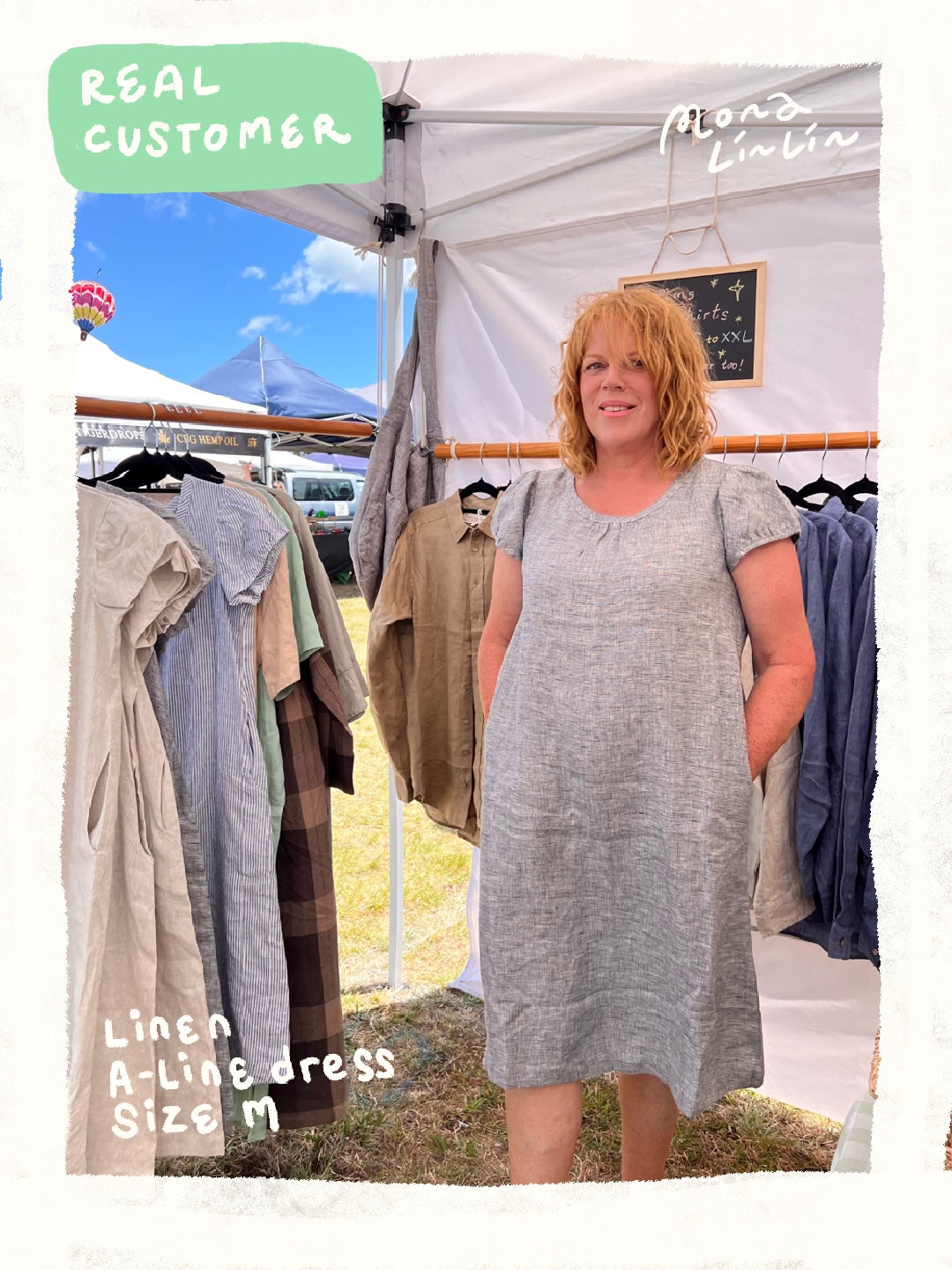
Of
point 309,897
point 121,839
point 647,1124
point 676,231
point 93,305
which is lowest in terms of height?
point 647,1124

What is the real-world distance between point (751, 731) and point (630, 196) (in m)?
1.28

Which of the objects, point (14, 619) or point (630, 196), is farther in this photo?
point (630, 196)

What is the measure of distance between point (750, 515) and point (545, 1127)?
934mm

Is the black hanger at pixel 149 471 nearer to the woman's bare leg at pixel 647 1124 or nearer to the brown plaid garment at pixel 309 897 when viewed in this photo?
the brown plaid garment at pixel 309 897

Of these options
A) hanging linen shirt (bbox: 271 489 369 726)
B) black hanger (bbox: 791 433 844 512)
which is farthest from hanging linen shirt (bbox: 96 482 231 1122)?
black hanger (bbox: 791 433 844 512)

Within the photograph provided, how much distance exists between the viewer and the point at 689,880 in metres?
1.25

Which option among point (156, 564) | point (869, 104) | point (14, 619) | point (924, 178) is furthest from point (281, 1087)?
point (869, 104)

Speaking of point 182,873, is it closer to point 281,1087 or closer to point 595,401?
point 281,1087

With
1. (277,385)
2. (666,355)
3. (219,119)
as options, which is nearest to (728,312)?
(666,355)

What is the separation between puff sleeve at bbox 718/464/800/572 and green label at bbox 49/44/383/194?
616 millimetres

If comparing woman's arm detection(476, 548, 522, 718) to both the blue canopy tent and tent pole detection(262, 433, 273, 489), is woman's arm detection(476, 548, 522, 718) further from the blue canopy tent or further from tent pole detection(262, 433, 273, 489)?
the blue canopy tent

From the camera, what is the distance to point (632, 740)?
4.15 ft

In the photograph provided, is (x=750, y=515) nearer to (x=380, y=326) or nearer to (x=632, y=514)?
(x=632, y=514)

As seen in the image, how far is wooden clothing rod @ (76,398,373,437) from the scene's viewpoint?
1424 mm
